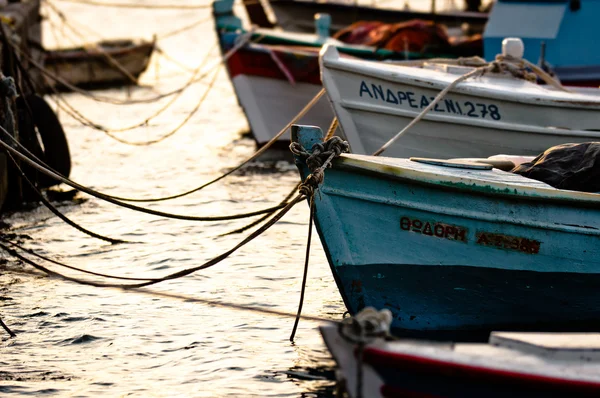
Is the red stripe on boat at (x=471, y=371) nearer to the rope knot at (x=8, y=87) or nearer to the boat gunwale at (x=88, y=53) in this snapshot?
the rope knot at (x=8, y=87)

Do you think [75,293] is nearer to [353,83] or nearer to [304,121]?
[353,83]

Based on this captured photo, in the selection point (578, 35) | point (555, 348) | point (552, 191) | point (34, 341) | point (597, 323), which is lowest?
point (34, 341)

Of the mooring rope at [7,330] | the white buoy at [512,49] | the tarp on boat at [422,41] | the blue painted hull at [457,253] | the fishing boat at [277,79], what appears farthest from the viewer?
the tarp on boat at [422,41]

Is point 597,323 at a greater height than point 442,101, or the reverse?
point 442,101

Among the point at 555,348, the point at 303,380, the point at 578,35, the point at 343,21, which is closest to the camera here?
the point at 555,348

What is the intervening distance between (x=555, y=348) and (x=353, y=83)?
21.6ft

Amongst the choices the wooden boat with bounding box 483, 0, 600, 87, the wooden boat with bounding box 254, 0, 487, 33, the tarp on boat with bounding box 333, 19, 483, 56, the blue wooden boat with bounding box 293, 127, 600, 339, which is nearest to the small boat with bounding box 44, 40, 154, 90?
the wooden boat with bounding box 254, 0, 487, 33

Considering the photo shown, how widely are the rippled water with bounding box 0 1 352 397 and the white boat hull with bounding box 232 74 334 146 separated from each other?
36.9 inches

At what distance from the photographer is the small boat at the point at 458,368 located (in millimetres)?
4352

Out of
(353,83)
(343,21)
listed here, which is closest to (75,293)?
(353,83)

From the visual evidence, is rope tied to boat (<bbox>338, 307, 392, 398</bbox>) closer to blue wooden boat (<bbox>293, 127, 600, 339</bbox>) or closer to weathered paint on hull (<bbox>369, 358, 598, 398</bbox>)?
weathered paint on hull (<bbox>369, 358, 598, 398</bbox>)

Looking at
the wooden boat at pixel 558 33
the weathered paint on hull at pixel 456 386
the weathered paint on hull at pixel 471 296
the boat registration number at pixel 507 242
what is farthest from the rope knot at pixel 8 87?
the weathered paint on hull at pixel 456 386

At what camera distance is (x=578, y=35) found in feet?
45.9

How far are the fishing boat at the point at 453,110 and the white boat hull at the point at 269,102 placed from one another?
4492mm
